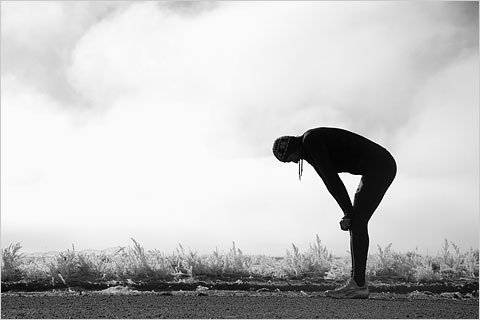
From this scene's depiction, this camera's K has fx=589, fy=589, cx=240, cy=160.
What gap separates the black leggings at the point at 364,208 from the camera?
5.49 m

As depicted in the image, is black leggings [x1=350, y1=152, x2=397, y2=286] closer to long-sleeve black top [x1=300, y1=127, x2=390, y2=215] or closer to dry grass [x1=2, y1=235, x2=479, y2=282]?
long-sleeve black top [x1=300, y1=127, x2=390, y2=215]

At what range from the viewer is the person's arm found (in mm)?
5441

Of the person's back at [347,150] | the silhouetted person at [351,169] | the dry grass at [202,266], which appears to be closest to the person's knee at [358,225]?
the silhouetted person at [351,169]

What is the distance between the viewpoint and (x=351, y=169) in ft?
18.6

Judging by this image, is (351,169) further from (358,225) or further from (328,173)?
(358,225)

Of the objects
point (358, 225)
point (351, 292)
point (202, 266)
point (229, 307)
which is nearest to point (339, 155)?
point (358, 225)

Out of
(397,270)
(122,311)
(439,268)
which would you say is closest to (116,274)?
(122,311)

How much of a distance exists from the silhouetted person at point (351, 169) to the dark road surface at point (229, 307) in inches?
14.0

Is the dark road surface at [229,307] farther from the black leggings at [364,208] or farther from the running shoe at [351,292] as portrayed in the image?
the black leggings at [364,208]

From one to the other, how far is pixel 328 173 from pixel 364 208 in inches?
19.1

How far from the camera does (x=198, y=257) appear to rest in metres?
7.92

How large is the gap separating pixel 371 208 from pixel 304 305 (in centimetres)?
111

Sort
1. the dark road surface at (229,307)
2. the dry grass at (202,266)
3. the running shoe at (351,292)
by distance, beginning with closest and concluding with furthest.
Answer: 1. the dark road surface at (229,307)
2. the running shoe at (351,292)
3. the dry grass at (202,266)

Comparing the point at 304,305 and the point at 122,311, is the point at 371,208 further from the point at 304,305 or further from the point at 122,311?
the point at 122,311
